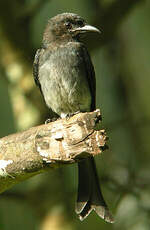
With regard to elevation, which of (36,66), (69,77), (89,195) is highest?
(36,66)

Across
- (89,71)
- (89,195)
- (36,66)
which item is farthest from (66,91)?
(89,195)

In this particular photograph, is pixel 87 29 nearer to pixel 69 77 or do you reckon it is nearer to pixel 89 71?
pixel 89 71

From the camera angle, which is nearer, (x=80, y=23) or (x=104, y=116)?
(x=80, y=23)

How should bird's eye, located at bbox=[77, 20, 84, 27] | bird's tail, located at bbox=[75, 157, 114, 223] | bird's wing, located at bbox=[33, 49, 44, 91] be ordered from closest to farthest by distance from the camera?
bird's tail, located at bbox=[75, 157, 114, 223], bird's wing, located at bbox=[33, 49, 44, 91], bird's eye, located at bbox=[77, 20, 84, 27]

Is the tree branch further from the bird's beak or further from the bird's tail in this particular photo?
the bird's beak

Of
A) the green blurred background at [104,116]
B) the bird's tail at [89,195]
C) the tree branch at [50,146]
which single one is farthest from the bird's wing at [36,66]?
the tree branch at [50,146]


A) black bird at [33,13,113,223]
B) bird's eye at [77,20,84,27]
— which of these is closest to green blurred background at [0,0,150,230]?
bird's eye at [77,20,84,27]
